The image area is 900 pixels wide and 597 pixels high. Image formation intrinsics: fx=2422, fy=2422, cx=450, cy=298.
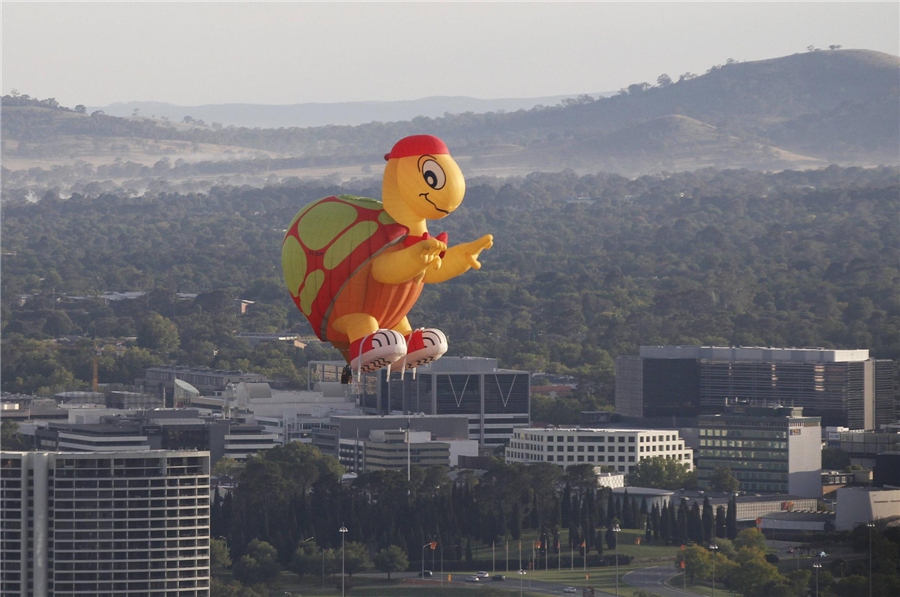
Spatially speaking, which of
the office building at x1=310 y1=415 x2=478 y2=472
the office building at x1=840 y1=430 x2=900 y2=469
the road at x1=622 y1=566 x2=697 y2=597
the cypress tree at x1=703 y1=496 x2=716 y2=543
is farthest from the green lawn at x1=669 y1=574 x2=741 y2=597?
the office building at x1=840 y1=430 x2=900 y2=469

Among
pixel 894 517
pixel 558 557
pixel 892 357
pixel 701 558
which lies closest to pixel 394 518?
pixel 558 557

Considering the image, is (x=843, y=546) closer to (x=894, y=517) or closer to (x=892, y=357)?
(x=894, y=517)

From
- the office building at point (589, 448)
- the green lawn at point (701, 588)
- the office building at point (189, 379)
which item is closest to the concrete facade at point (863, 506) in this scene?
the green lawn at point (701, 588)

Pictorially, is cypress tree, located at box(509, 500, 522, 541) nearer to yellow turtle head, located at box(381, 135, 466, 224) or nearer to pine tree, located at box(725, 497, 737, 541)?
pine tree, located at box(725, 497, 737, 541)

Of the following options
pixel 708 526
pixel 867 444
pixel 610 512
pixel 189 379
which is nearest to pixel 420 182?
pixel 708 526

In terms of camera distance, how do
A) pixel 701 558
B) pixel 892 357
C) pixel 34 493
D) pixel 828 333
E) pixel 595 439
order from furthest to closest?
pixel 828 333 < pixel 892 357 < pixel 595 439 < pixel 701 558 < pixel 34 493

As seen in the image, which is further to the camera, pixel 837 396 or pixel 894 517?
pixel 837 396

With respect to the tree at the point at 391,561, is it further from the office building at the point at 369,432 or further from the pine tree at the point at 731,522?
the office building at the point at 369,432
